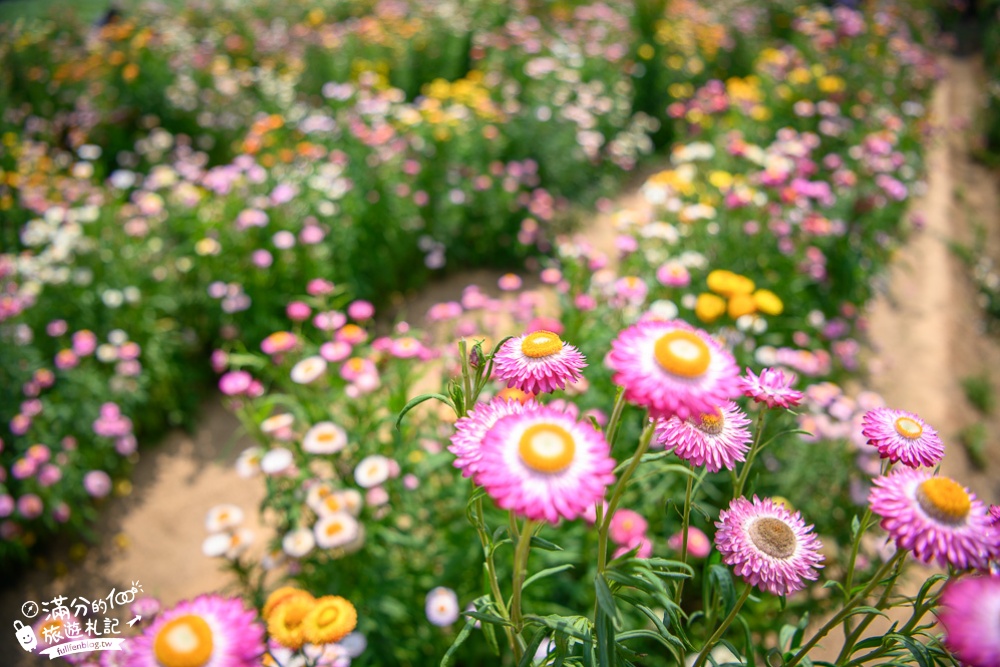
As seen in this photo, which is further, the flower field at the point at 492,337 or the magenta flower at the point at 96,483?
the magenta flower at the point at 96,483

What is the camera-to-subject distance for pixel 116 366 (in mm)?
3037

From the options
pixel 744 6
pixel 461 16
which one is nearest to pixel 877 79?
pixel 744 6

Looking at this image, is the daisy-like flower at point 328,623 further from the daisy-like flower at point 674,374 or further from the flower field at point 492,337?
the daisy-like flower at point 674,374

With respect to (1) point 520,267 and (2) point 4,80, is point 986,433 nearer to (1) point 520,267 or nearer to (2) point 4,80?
→ (1) point 520,267

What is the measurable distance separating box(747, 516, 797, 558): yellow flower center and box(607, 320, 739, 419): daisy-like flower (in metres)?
0.30

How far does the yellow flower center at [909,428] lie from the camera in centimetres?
83

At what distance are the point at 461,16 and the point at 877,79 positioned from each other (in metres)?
Answer: 4.29

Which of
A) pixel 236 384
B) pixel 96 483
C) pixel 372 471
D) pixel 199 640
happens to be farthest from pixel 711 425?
pixel 96 483

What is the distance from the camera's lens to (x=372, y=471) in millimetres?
1859

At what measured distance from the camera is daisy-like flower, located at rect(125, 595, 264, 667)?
0.71 meters

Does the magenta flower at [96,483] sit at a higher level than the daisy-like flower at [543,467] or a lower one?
lower

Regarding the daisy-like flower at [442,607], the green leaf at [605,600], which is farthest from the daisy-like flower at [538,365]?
the daisy-like flower at [442,607]

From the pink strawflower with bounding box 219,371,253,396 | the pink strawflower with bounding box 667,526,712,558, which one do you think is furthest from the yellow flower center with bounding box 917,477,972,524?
the pink strawflower with bounding box 219,371,253,396

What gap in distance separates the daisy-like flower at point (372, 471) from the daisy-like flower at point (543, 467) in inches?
46.9
